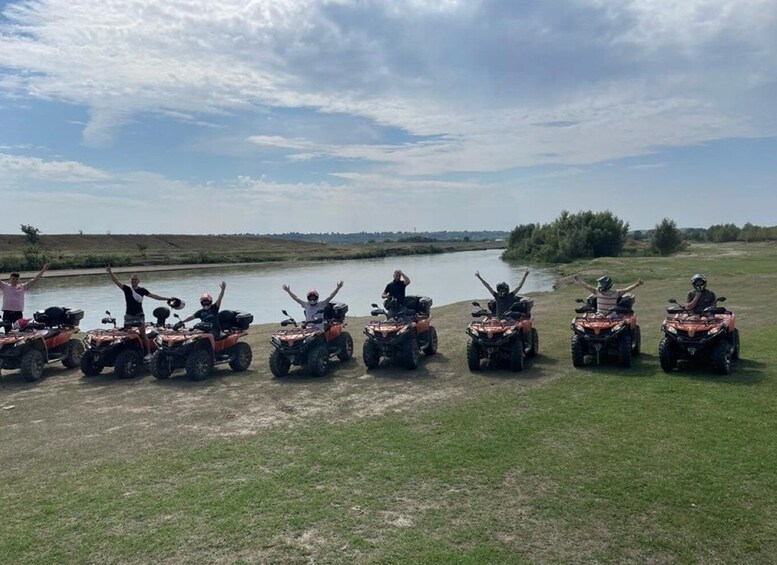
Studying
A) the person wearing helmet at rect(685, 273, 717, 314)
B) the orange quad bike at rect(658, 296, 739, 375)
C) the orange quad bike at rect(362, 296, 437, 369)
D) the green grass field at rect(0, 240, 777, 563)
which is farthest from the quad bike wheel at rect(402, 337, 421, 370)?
the person wearing helmet at rect(685, 273, 717, 314)

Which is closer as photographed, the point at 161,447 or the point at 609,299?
the point at 161,447

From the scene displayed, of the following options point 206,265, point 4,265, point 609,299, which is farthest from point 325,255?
point 609,299

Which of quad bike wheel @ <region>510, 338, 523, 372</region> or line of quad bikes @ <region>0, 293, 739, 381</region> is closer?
line of quad bikes @ <region>0, 293, 739, 381</region>

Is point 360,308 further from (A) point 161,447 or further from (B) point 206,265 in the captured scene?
(B) point 206,265

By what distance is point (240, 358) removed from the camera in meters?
11.8

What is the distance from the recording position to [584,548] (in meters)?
4.52

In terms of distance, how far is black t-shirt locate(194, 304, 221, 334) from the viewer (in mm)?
11591

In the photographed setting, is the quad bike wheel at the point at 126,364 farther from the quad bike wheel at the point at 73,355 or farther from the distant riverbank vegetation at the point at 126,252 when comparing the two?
the distant riverbank vegetation at the point at 126,252

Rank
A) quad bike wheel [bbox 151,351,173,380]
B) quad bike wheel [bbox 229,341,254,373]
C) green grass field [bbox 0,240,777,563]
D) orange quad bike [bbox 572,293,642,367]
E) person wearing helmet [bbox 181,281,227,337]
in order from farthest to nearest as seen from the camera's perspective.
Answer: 1. quad bike wheel [bbox 229,341,254,373]
2. person wearing helmet [bbox 181,281,227,337]
3. quad bike wheel [bbox 151,351,173,380]
4. orange quad bike [bbox 572,293,642,367]
5. green grass field [bbox 0,240,777,563]

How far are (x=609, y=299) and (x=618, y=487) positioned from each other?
6.17 meters

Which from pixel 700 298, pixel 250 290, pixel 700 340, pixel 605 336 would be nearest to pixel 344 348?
pixel 605 336

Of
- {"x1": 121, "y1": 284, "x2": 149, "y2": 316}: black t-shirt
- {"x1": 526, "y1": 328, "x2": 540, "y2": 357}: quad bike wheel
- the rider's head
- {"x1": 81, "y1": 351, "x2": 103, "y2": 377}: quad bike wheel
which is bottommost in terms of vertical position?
{"x1": 81, "y1": 351, "x2": 103, "y2": 377}: quad bike wheel

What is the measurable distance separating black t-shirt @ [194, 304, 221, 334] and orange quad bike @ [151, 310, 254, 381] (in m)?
0.14

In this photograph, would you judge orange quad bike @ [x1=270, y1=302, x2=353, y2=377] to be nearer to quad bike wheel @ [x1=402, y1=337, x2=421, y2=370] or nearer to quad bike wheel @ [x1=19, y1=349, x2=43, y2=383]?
quad bike wheel @ [x1=402, y1=337, x2=421, y2=370]
